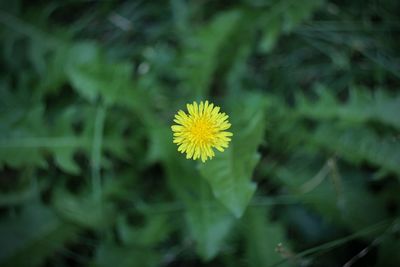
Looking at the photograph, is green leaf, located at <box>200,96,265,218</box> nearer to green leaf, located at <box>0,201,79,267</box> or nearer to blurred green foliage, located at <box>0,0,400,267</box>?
blurred green foliage, located at <box>0,0,400,267</box>

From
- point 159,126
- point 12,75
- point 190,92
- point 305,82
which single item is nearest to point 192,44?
point 190,92

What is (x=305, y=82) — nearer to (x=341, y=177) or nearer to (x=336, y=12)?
(x=336, y=12)

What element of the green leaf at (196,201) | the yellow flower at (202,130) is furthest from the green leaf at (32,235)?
the yellow flower at (202,130)

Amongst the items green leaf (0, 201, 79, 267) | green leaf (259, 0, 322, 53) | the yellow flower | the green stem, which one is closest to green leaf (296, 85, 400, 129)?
green leaf (259, 0, 322, 53)

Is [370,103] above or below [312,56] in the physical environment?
below

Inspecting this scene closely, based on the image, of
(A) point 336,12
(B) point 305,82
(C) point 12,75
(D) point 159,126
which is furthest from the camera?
(C) point 12,75

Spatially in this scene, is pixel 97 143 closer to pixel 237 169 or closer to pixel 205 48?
pixel 205 48

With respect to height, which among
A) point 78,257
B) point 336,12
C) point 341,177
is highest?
point 336,12
